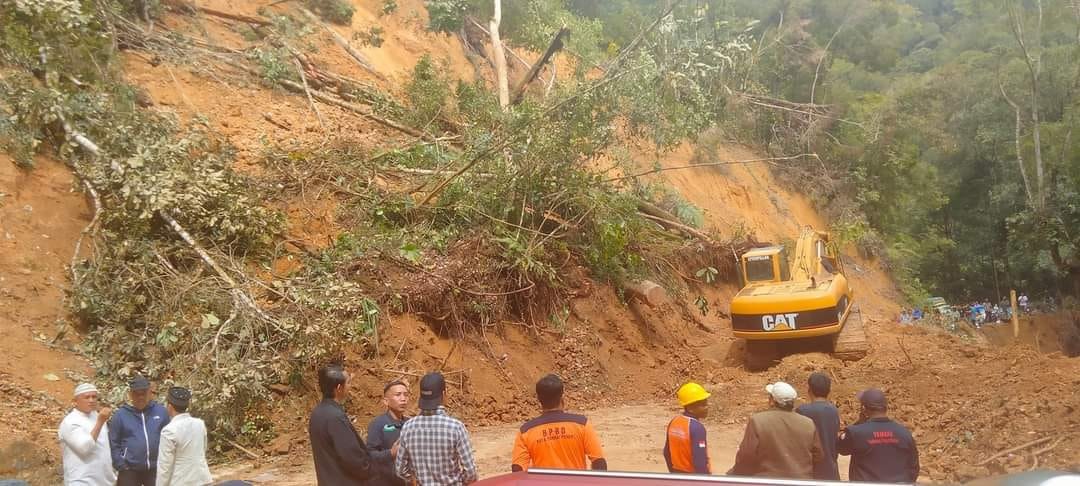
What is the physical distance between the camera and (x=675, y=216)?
17.5 meters

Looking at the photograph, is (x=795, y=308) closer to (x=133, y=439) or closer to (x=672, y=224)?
(x=672, y=224)

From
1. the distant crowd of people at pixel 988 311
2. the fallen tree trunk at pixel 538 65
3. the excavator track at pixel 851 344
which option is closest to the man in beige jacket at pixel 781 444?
the excavator track at pixel 851 344

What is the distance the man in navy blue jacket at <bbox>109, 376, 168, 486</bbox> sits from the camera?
5.04 m

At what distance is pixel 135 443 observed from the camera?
5055 millimetres

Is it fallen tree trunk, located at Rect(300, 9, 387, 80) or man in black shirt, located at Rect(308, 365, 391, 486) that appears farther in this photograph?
fallen tree trunk, located at Rect(300, 9, 387, 80)

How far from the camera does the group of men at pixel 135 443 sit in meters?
4.75

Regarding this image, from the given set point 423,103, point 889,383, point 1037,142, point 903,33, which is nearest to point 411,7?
point 423,103

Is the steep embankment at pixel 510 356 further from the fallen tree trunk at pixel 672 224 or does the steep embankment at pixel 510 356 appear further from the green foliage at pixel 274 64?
the fallen tree trunk at pixel 672 224

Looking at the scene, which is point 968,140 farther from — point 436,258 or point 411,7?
point 436,258

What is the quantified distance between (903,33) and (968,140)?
61.4ft

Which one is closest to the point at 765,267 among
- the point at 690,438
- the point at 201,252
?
the point at 201,252

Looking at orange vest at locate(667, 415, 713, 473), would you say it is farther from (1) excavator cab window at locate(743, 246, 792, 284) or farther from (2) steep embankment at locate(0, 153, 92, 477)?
(1) excavator cab window at locate(743, 246, 792, 284)

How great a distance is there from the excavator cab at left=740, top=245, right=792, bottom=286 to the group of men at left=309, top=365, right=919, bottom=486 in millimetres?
8833

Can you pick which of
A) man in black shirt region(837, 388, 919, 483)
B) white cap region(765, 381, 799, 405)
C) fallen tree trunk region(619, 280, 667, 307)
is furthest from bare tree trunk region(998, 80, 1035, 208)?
white cap region(765, 381, 799, 405)
